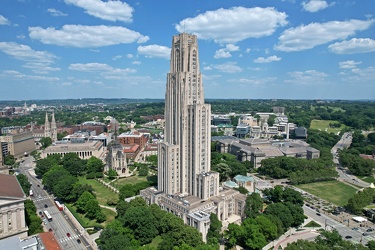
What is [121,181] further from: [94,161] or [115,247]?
[115,247]

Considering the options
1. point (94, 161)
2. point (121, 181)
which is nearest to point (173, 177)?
point (121, 181)

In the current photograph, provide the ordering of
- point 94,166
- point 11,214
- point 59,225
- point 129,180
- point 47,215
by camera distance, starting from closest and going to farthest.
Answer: point 11,214
point 59,225
point 47,215
point 129,180
point 94,166

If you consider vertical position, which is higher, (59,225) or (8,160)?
(8,160)

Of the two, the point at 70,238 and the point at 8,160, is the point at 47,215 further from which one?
the point at 8,160

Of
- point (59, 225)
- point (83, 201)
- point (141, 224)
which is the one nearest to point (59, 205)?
point (83, 201)

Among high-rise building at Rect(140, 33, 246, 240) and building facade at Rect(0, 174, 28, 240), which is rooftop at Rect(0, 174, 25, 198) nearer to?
building facade at Rect(0, 174, 28, 240)

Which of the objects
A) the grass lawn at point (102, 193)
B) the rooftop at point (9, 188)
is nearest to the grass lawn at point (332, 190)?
the grass lawn at point (102, 193)

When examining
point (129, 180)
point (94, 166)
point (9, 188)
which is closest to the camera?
point (9, 188)
